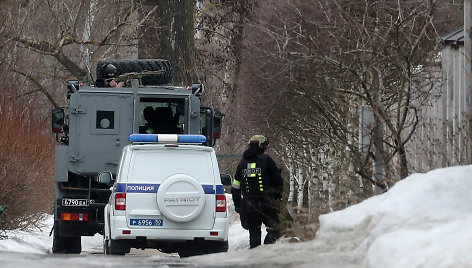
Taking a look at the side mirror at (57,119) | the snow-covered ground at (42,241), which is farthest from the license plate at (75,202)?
the side mirror at (57,119)

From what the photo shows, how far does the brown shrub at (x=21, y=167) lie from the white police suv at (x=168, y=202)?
5859mm

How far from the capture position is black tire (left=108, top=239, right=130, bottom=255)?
14852mm

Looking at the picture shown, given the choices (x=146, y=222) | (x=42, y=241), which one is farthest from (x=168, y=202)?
(x=42, y=241)

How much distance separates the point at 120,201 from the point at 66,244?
13.9ft

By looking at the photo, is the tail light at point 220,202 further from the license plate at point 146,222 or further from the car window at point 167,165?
the license plate at point 146,222

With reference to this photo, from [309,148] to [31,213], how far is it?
6.34m

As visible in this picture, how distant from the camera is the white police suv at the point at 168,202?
14.5m

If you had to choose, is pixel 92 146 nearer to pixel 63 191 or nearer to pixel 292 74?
pixel 63 191

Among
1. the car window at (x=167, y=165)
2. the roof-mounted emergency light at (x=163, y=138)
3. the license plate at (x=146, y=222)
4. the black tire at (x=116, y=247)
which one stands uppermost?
Result: the roof-mounted emergency light at (x=163, y=138)

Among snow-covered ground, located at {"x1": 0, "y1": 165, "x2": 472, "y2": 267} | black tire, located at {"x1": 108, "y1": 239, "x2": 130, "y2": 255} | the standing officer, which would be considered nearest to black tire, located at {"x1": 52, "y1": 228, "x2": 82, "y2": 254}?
black tire, located at {"x1": 108, "y1": 239, "x2": 130, "y2": 255}

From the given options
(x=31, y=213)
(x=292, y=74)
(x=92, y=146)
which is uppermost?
(x=292, y=74)

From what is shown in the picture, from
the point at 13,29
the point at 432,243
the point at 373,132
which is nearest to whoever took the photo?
the point at 432,243

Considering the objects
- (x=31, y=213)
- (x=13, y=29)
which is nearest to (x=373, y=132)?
(x=31, y=213)

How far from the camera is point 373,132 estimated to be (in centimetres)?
1420
